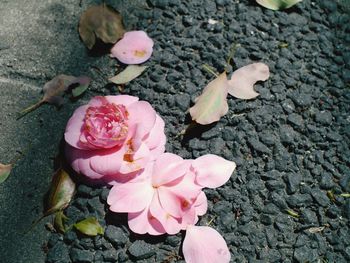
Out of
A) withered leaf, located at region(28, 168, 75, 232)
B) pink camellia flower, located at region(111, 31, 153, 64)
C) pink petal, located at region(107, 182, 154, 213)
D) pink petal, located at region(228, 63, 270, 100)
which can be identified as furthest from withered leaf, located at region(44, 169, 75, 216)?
pink petal, located at region(228, 63, 270, 100)

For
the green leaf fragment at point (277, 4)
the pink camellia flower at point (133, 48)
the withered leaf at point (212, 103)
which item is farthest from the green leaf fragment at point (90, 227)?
the green leaf fragment at point (277, 4)

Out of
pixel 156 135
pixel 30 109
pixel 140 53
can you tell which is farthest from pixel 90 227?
pixel 140 53

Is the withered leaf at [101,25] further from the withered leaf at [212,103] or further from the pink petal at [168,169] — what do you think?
the pink petal at [168,169]

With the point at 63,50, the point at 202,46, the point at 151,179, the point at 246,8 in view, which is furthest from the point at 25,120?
the point at 246,8

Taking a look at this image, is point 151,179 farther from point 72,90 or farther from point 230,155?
point 72,90

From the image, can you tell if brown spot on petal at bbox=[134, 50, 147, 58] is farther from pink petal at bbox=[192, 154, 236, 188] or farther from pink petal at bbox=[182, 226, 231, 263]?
pink petal at bbox=[182, 226, 231, 263]

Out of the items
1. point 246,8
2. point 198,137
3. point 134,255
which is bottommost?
point 134,255

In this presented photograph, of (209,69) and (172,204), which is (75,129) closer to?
(172,204)
